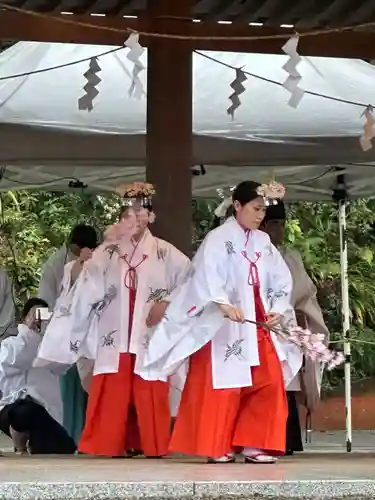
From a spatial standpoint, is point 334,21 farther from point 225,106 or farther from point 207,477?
point 207,477

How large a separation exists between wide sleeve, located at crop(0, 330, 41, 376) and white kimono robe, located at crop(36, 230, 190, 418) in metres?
0.40

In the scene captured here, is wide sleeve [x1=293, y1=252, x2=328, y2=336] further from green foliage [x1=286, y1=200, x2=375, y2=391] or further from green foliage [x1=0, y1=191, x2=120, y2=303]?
green foliage [x1=0, y1=191, x2=120, y2=303]

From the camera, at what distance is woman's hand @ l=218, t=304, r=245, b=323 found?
4.86 m

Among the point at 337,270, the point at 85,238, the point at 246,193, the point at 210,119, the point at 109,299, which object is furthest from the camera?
the point at 337,270

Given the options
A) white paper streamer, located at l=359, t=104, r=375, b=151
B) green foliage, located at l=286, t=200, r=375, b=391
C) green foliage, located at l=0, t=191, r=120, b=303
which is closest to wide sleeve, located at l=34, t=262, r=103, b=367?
white paper streamer, located at l=359, t=104, r=375, b=151

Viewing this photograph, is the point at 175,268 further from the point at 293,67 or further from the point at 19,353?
the point at 293,67

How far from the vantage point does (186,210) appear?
613cm

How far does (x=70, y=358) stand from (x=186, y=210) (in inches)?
45.4

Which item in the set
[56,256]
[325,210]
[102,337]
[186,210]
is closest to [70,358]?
[102,337]

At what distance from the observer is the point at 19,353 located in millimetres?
6102

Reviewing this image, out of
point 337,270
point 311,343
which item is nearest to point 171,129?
point 311,343

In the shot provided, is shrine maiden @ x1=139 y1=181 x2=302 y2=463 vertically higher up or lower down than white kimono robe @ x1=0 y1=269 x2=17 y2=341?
lower down

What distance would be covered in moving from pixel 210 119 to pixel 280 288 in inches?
85.2

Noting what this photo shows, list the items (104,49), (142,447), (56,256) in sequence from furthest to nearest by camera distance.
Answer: (104,49) < (56,256) < (142,447)
